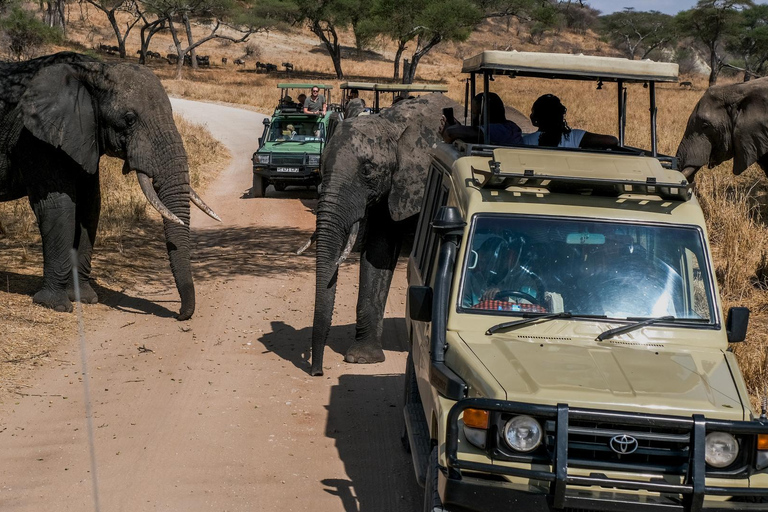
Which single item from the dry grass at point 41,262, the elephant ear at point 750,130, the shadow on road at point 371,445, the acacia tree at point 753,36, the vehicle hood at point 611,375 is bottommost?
the shadow on road at point 371,445

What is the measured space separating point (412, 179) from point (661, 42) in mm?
65986

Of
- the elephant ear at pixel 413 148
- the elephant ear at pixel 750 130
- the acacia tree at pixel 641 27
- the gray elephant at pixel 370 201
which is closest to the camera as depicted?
the gray elephant at pixel 370 201

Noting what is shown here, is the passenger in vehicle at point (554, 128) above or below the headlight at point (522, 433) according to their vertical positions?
above

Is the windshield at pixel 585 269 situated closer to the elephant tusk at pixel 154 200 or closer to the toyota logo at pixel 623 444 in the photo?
the toyota logo at pixel 623 444

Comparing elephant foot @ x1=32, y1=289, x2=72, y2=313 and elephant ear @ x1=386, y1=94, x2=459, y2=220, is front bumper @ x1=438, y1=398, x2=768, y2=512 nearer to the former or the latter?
elephant ear @ x1=386, y1=94, x2=459, y2=220

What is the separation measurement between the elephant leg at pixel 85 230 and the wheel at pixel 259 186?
8.02 metres

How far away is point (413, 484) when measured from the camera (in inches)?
235

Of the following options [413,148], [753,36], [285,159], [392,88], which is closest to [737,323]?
[413,148]

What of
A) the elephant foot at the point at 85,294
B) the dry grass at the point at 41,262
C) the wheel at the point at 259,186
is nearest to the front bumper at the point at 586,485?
the dry grass at the point at 41,262

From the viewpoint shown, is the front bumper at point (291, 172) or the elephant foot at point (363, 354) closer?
the elephant foot at point (363, 354)

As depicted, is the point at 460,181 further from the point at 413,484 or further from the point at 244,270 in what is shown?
the point at 244,270

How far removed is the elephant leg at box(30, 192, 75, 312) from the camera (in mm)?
9953

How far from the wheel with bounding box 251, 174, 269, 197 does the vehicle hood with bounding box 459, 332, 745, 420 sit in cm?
1428

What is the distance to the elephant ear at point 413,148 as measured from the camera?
8516 millimetres
